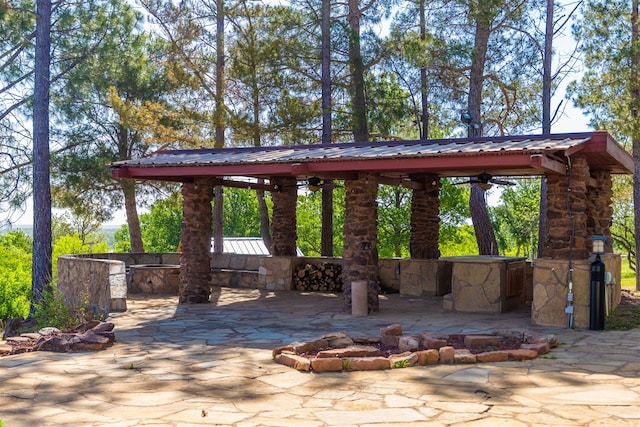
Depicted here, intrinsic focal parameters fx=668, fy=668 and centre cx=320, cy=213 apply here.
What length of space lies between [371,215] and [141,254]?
8.78 meters

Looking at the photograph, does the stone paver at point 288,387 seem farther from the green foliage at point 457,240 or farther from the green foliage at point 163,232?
the green foliage at point 163,232

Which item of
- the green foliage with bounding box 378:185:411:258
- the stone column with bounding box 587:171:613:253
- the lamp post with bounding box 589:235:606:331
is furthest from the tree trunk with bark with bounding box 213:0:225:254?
the lamp post with bounding box 589:235:606:331

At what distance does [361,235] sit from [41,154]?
7.14m

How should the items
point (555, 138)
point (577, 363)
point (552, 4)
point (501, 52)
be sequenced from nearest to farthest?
point (577, 363)
point (555, 138)
point (552, 4)
point (501, 52)

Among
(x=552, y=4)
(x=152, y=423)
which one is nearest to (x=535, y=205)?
(x=552, y=4)

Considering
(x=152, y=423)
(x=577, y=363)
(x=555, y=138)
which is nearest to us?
(x=152, y=423)

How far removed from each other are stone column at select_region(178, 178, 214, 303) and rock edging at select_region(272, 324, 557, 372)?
5771 millimetres

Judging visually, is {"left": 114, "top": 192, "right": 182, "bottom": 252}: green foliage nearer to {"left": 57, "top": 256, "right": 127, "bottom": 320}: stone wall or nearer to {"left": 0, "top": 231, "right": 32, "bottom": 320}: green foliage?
{"left": 0, "top": 231, "right": 32, "bottom": 320}: green foliage

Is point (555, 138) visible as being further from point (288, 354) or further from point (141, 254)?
point (141, 254)

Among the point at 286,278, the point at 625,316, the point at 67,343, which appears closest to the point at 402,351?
the point at 67,343

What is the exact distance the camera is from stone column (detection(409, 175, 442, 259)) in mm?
14373

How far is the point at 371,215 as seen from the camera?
11305 millimetres

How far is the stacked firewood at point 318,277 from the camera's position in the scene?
49.4ft

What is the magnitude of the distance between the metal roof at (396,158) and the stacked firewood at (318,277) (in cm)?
301
